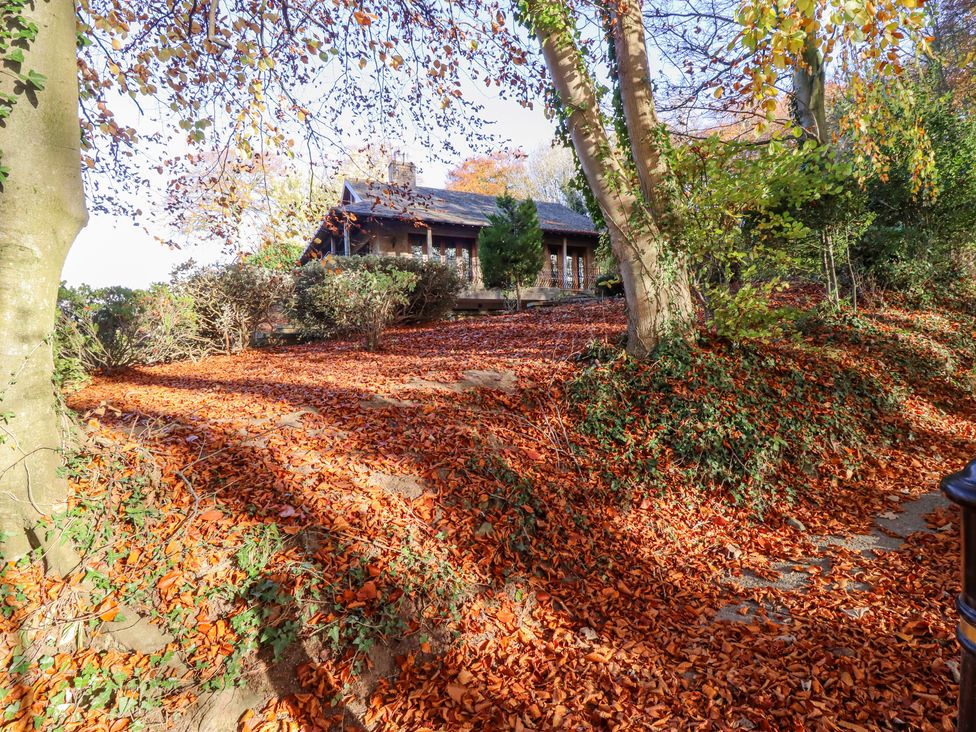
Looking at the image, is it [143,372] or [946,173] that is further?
[946,173]

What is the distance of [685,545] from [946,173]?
978 cm

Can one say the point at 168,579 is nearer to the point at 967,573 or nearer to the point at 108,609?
the point at 108,609

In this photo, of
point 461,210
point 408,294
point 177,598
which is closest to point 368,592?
point 177,598

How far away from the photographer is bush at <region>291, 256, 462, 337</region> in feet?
35.5

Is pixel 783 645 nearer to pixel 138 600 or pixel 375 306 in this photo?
pixel 138 600

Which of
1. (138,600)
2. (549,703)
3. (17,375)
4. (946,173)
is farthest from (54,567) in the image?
(946,173)

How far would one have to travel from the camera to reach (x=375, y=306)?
27.6 feet

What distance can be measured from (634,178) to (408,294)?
7.06 m

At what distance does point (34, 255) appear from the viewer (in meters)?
2.71

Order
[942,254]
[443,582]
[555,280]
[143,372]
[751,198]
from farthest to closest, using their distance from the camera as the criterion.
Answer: [555,280], [942,254], [143,372], [751,198], [443,582]

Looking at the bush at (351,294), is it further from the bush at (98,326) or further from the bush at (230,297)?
the bush at (98,326)

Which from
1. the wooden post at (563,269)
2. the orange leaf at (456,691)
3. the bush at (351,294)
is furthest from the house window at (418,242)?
the orange leaf at (456,691)

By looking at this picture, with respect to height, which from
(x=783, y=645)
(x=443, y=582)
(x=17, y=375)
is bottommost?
(x=783, y=645)

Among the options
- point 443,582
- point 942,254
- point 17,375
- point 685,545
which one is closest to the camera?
point 17,375
